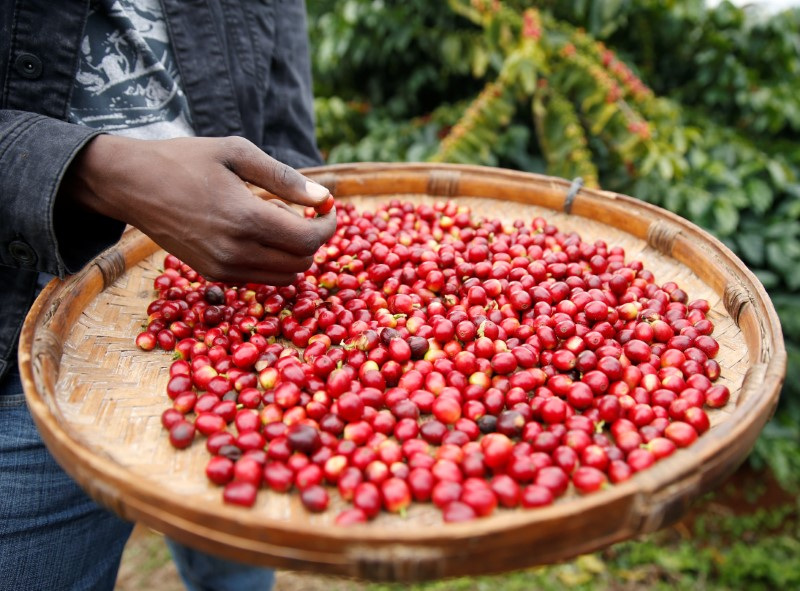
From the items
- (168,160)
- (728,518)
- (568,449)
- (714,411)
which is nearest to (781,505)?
(728,518)

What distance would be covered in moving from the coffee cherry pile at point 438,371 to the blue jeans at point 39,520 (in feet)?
1.63

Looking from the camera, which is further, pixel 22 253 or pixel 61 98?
pixel 61 98

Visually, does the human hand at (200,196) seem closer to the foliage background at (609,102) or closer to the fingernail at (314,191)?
the fingernail at (314,191)

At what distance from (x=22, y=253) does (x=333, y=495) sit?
1.20 meters

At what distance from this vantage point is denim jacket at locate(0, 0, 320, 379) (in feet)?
6.17

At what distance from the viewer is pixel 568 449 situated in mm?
1791

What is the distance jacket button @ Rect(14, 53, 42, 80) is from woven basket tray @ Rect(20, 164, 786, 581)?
2.16 feet

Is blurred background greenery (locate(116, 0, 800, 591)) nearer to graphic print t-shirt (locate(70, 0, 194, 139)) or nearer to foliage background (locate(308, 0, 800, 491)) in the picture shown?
foliage background (locate(308, 0, 800, 491))

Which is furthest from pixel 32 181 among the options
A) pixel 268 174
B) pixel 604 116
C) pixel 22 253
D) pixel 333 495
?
pixel 604 116

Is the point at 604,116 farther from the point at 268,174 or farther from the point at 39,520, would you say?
the point at 39,520

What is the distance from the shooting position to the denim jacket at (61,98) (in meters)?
1.88

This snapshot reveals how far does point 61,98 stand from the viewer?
2.19 metres

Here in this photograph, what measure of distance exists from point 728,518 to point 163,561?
363 cm

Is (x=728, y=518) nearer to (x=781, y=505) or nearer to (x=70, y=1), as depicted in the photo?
(x=781, y=505)
